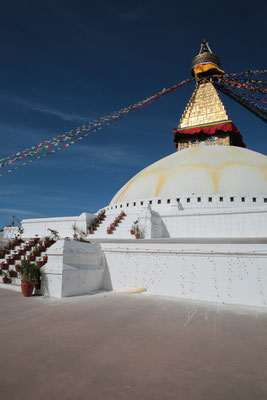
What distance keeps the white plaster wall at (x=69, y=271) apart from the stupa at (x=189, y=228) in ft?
0.08

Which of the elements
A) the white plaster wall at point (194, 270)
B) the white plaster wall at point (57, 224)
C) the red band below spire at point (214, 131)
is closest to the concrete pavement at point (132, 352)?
the white plaster wall at point (194, 270)

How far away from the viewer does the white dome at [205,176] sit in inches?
723

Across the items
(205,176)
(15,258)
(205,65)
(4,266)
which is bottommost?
(4,266)

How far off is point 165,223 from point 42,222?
32.3ft

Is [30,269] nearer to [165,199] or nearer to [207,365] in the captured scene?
[207,365]

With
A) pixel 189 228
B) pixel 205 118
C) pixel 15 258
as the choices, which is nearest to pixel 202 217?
pixel 189 228

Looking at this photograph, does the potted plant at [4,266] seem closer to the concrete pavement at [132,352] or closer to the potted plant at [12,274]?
the potted plant at [12,274]

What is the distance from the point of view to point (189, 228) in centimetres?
1619

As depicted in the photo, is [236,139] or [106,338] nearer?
[106,338]

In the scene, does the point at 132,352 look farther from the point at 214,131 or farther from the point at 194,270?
the point at 214,131

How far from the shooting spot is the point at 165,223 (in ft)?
56.0

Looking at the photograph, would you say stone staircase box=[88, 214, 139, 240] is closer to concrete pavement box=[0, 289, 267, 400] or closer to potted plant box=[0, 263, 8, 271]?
potted plant box=[0, 263, 8, 271]

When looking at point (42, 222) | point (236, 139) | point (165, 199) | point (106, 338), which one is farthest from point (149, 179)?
point (106, 338)

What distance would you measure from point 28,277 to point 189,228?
11.2m
